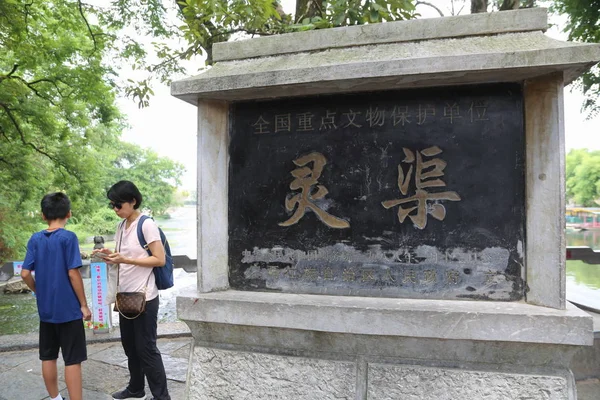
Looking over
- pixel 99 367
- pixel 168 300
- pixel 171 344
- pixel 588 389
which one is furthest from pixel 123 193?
pixel 168 300

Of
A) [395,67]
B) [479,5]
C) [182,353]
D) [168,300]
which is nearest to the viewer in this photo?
[395,67]

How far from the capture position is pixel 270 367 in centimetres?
245

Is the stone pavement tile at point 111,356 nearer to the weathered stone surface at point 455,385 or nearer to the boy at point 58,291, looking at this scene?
the boy at point 58,291

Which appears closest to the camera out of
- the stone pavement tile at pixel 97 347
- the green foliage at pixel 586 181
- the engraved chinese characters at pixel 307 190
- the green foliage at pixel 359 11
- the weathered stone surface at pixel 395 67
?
the weathered stone surface at pixel 395 67

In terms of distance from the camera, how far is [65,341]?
2.91 meters

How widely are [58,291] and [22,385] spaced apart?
159 centimetres

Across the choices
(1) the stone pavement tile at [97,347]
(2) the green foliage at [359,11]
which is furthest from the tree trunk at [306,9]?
(1) the stone pavement tile at [97,347]

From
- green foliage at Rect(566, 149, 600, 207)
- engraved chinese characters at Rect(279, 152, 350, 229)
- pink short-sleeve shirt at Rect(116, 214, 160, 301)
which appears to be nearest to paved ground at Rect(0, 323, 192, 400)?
pink short-sleeve shirt at Rect(116, 214, 160, 301)

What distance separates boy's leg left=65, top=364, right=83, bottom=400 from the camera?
2.93 metres

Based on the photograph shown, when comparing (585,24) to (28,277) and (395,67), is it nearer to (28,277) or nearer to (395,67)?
(395,67)

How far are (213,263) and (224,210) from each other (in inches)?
13.4

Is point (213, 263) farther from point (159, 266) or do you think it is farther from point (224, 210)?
point (159, 266)

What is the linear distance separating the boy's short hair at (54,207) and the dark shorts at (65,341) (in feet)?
2.49

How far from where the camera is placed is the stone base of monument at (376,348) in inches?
82.2
